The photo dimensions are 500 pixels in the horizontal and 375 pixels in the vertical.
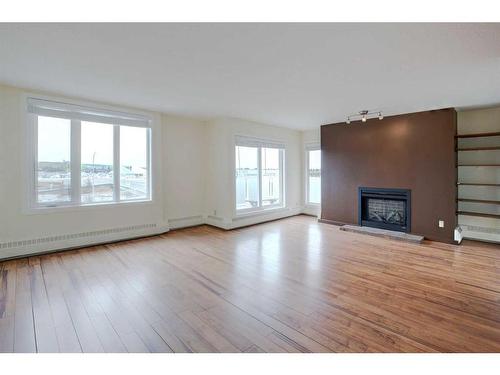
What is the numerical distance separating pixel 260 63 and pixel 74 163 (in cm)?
354

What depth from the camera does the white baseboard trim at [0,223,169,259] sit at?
361 centimetres

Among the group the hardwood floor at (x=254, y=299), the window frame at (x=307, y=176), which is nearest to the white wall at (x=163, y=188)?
the window frame at (x=307, y=176)

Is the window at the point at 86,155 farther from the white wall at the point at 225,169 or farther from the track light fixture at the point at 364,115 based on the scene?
the track light fixture at the point at 364,115

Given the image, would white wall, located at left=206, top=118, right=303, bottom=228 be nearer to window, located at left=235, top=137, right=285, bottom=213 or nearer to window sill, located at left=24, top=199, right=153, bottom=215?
window, located at left=235, top=137, right=285, bottom=213

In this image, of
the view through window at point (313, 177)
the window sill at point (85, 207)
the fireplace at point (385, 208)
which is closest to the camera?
the window sill at point (85, 207)

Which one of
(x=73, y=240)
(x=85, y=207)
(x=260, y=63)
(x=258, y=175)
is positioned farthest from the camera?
(x=258, y=175)

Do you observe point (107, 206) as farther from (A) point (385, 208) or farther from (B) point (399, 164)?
(B) point (399, 164)

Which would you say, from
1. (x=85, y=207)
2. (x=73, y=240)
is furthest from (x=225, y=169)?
(x=73, y=240)

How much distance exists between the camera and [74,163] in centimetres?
413

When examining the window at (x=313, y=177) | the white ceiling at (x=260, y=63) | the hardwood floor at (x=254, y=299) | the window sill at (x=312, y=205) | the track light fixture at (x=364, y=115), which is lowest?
the hardwood floor at (x=254, y=299)

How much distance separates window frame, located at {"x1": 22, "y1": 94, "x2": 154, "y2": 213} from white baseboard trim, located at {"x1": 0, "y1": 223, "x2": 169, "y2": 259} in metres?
0.46

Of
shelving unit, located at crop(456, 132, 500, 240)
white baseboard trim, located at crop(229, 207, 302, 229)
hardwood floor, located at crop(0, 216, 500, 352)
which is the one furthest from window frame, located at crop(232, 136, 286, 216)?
shelving unit, located at crop(456, 132, 500, 240)

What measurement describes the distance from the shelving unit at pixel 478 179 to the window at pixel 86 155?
6.10m

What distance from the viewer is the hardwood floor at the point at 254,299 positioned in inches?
73.0
